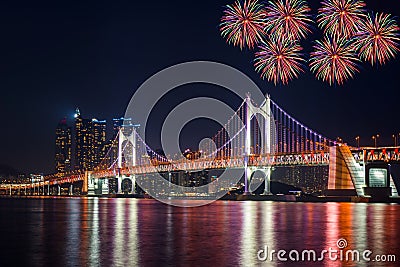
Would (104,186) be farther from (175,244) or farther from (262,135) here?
(175,244)

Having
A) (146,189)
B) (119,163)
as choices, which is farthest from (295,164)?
(146,189)

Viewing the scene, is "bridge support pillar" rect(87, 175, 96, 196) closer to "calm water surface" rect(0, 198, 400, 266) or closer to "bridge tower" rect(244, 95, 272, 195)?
"bridge tower" rect(244, 95, 272, 195)

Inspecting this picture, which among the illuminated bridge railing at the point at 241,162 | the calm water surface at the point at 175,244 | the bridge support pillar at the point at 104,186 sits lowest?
the bridge support pillar at the point at 104,186

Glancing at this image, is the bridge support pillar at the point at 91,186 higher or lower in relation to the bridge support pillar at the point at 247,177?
lower

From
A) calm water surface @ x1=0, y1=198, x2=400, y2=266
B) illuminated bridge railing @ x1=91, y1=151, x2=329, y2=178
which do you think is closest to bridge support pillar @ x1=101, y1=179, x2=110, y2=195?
illuminated bridge railing @ x1=91, y1=151, x2=329, y2=178

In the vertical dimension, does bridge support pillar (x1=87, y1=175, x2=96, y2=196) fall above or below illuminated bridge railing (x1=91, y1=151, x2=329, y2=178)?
below

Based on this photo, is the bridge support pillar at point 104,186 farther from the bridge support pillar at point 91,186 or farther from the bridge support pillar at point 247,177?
the bridge support pillar at point 247,177

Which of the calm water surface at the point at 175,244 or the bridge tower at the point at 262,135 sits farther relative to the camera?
the bridge tower at the point at 262,135

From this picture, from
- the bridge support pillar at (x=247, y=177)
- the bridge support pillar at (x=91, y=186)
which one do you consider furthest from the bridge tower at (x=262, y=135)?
the bridge support pillar at (x=91, y=186)

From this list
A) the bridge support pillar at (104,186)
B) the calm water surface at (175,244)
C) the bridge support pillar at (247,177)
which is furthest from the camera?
the bridge support pillar at (104,186)

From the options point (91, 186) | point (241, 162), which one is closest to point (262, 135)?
point (241, 162)

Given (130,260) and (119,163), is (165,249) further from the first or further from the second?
(119,163)
